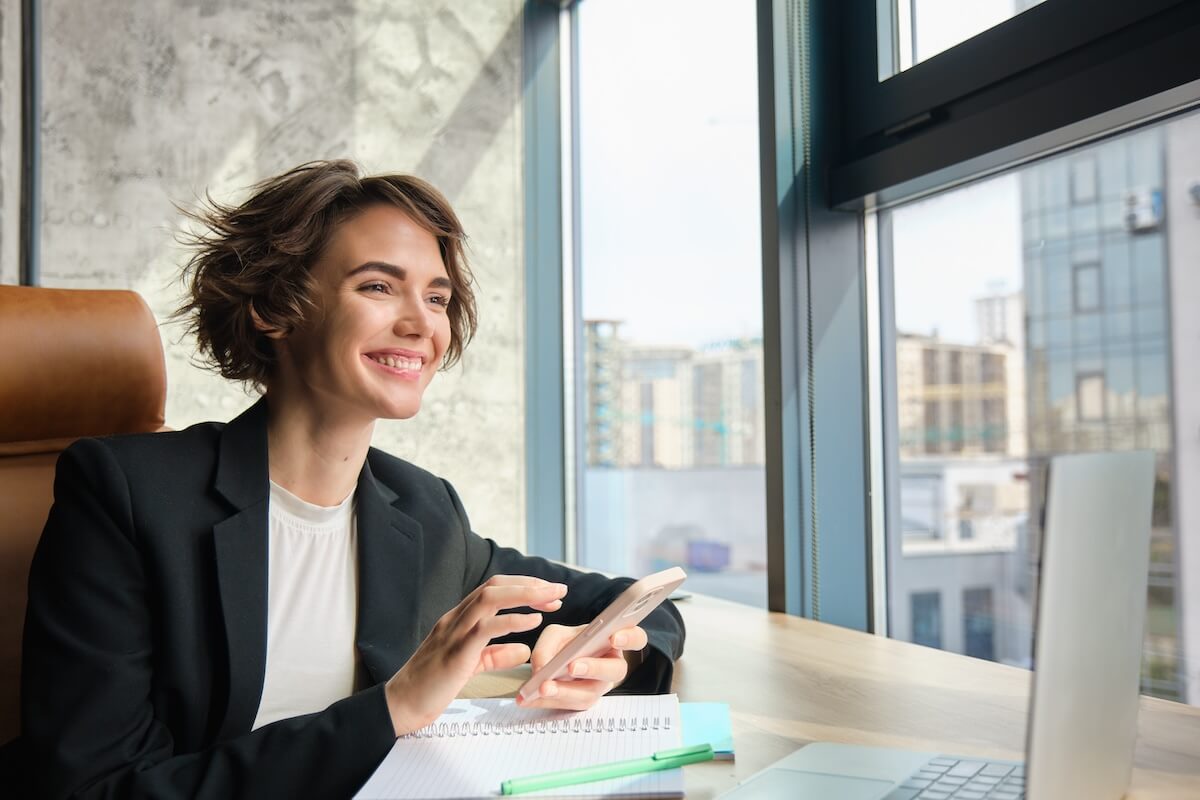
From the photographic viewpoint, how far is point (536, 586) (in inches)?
36.5

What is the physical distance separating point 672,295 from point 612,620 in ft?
5.16

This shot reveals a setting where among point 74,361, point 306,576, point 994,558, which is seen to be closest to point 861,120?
point 994,558

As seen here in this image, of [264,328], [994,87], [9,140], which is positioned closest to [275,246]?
[264,328]

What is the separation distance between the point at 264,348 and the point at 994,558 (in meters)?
1.17

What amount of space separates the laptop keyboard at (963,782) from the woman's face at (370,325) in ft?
2.37

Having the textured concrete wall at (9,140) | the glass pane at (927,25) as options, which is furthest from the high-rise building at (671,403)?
the textured concrete wall at (9,140)

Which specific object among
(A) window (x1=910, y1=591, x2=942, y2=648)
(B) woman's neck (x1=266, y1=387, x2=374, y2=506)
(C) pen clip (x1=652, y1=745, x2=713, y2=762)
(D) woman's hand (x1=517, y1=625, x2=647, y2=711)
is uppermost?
(B) woman's neck (x1=266, y1=387, x2=374, y2=506)

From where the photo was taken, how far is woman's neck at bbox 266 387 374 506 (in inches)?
48.9

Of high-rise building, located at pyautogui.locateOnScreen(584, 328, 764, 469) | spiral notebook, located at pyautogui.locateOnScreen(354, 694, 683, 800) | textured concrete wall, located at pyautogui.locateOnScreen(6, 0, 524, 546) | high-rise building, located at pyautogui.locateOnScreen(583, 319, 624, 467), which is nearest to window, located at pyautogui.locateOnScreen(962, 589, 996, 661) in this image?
high-rise building, located at pyautogui.locateOnScreen(584, 328, 764, 469)

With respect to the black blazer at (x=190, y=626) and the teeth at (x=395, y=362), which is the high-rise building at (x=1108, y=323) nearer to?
the black blazer at (x=190, y=626)

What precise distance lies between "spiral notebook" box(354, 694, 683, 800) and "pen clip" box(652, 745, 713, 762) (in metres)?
0.02

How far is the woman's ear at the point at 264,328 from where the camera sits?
1.27 m

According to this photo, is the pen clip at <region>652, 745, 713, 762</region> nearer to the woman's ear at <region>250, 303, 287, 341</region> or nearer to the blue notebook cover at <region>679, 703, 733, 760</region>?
the blue notebook cover at <region>679, 703, 733, 760</region>

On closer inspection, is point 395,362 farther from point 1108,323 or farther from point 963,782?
point 1108,323
